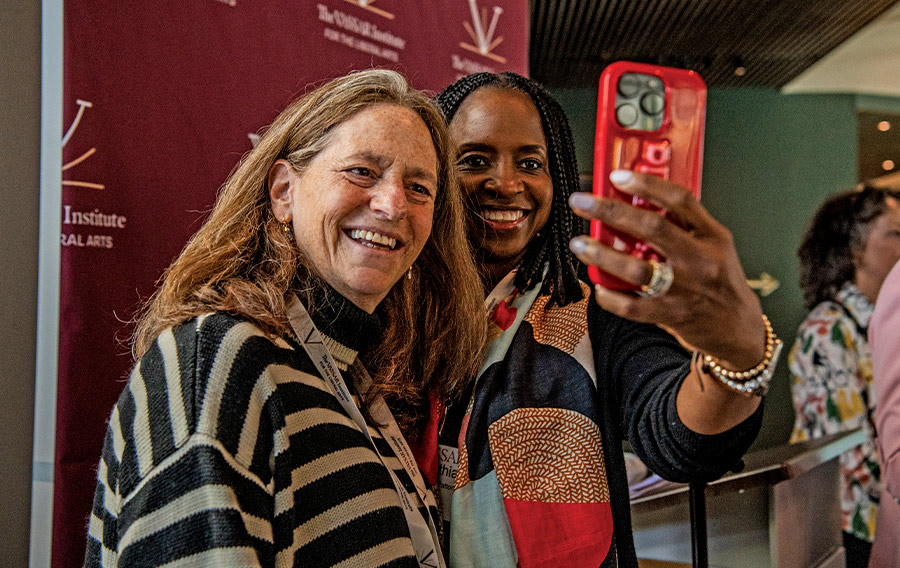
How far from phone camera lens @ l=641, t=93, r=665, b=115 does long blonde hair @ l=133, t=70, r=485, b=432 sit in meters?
0.67

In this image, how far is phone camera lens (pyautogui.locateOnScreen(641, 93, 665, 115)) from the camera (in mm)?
817

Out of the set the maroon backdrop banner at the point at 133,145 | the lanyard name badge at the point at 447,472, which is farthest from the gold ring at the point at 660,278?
the maroon backdrop banner at the point at 133,145

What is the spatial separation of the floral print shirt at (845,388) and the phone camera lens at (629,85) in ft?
8.99

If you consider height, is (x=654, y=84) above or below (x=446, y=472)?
above

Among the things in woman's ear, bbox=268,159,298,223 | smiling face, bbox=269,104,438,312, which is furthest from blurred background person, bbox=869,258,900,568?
woman's ear, bbox=268,159,298,223

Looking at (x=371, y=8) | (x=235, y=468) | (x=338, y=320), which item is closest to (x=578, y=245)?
(x=235, y=468)

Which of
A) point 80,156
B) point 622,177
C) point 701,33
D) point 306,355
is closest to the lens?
point 622,177

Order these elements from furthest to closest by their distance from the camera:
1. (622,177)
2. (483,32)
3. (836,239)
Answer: (836,239)
(483,32)
(622,177)

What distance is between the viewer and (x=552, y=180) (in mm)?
1738

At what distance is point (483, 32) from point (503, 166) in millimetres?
1747

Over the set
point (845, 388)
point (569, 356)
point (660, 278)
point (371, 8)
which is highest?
point (371, 8)

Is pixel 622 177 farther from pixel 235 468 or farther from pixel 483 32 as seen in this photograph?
pixel 483 32

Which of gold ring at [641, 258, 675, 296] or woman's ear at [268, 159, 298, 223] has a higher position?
woman's ear at [268, 159, 298, 223]

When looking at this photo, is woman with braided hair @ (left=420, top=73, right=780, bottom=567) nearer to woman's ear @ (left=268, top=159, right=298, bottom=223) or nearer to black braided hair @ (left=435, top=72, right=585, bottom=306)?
black braided hair @ (left=435, top=72, right=585, bottom=306)
